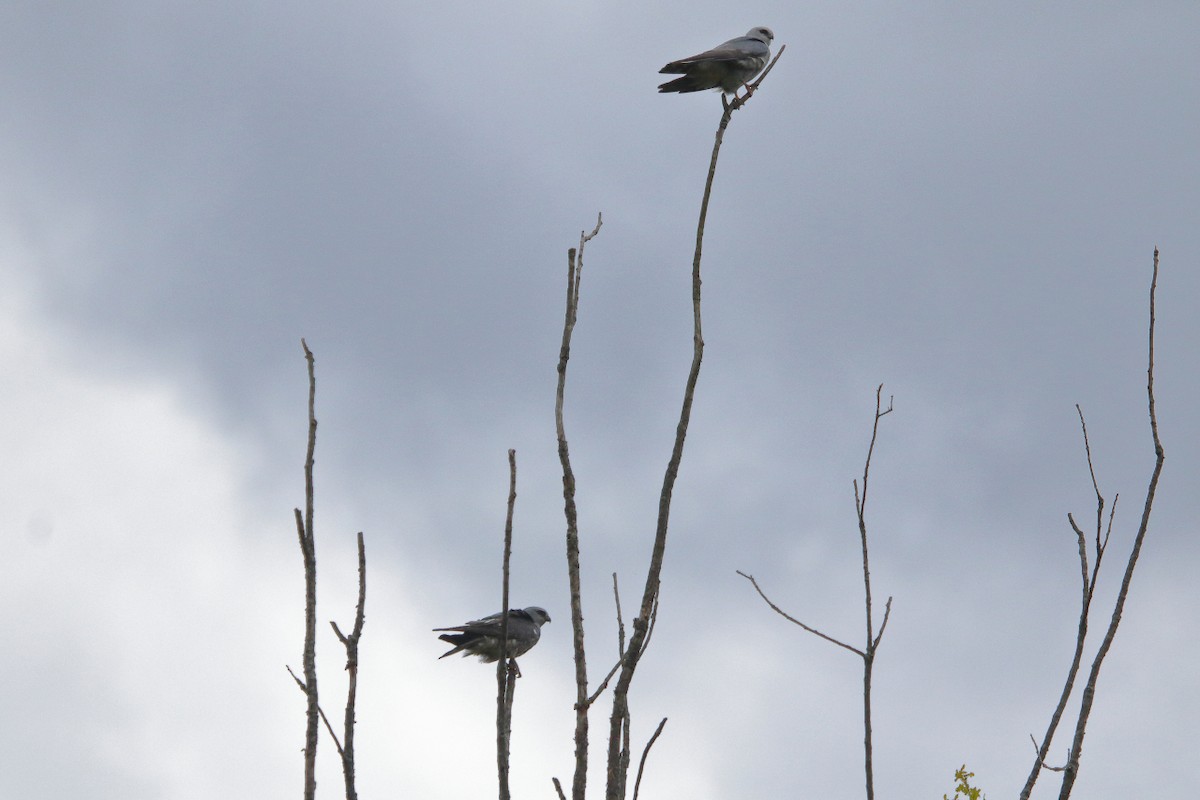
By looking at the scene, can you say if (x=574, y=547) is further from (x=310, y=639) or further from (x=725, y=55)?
(x=725, y=55)

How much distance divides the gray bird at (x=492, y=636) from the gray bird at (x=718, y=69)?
19.9 feet

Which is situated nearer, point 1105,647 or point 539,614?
point 1105,647

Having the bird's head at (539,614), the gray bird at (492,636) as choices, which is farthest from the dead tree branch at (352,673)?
the bird's head at (539,614)

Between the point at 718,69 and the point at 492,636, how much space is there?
263 inches

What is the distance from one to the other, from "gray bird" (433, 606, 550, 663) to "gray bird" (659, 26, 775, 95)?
6052mm

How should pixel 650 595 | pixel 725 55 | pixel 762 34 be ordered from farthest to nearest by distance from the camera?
pixel 762 34 → pixel 725 55 → pixel 650 595

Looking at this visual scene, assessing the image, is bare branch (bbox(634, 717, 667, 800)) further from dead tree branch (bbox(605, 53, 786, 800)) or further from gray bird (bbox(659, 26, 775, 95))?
gray bird (bbox(659, 26, 775, 95))

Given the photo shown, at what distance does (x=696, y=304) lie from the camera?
3857 mm

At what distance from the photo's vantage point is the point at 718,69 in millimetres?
12570

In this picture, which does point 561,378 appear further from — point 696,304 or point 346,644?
point 346,644

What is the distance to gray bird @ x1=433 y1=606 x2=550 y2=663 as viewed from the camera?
12625 millimetres

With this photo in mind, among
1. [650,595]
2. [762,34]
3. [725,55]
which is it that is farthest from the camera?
[762,34]

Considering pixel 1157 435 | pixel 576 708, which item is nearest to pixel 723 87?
pixel 1157 435

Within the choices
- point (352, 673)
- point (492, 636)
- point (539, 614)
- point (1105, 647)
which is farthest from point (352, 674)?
point (539, 614)
